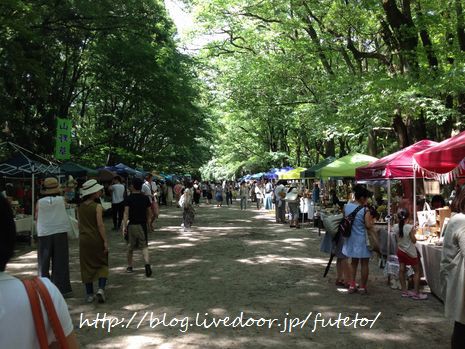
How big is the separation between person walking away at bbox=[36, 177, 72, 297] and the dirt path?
493 mm

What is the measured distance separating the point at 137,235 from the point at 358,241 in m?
3.83

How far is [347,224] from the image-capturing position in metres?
6.62

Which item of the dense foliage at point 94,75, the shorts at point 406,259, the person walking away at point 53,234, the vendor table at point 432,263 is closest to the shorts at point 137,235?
the person walking away at point 53,234

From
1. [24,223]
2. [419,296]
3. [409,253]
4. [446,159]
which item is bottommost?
[419,296]

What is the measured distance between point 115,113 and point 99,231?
2198cm

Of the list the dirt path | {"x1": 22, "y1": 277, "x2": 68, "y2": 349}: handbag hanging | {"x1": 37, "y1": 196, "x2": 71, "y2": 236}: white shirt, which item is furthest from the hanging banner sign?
{"x1": 22, "y1": 277, "x2": 68, "y2": 349}: handbag hanging

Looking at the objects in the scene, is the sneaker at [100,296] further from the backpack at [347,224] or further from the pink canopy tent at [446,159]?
the pink canopy tent at [446,159]

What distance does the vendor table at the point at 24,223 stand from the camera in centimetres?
1133

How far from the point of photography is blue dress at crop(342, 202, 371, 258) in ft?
21.4

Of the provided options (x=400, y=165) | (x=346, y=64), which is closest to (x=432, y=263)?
(x=400, y=165)

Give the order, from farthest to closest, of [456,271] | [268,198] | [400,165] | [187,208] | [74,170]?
[268,198] → [74,170] → [187,208] → [400,165] → [456,271]

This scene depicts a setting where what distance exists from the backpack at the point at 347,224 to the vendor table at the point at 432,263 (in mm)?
1297

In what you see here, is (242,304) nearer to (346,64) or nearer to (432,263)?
(432,263)

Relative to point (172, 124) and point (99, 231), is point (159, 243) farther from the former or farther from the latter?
point (172, 124)
